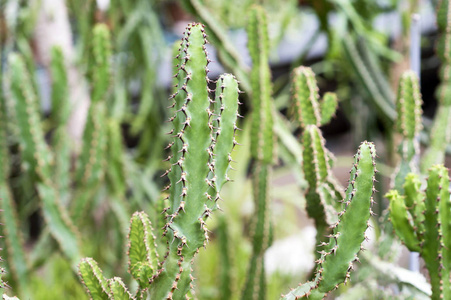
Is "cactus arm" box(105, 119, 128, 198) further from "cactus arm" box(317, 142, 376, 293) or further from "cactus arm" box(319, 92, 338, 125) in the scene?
"cactus arm" box(317, 142, 376, 293)

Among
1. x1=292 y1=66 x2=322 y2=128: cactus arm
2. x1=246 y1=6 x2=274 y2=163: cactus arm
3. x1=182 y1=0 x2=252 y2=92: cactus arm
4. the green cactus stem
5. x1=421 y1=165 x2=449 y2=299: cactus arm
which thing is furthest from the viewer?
the green cactus stem

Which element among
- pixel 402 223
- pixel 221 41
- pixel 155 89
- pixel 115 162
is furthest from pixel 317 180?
pixel 155 89

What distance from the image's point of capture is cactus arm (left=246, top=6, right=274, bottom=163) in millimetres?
993

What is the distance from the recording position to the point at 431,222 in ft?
2.28

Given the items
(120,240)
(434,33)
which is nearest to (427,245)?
(120,240)

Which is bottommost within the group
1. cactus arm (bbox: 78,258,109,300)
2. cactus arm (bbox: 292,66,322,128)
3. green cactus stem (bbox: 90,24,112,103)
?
cactus arm (bbox: 78,258,109,300)

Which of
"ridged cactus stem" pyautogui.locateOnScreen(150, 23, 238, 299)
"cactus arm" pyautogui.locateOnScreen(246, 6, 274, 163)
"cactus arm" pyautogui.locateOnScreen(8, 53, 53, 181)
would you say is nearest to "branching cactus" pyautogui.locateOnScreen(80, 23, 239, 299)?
"ridged cactus stem" pyautogui.locateOnScreen(150, 23, 238, 299)

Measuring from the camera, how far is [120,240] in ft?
4.83

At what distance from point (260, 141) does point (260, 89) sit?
0.10m

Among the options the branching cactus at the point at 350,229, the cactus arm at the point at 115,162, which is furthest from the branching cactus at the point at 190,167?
the cactus arm at the point at 115,162

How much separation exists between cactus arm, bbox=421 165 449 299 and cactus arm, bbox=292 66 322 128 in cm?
21

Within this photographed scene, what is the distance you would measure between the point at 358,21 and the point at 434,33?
4.61 ft

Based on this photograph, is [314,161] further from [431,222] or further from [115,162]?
[115,162]

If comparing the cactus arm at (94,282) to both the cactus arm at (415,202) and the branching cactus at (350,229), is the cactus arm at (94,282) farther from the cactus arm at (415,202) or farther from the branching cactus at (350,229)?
the cactus arm at (415,202)
